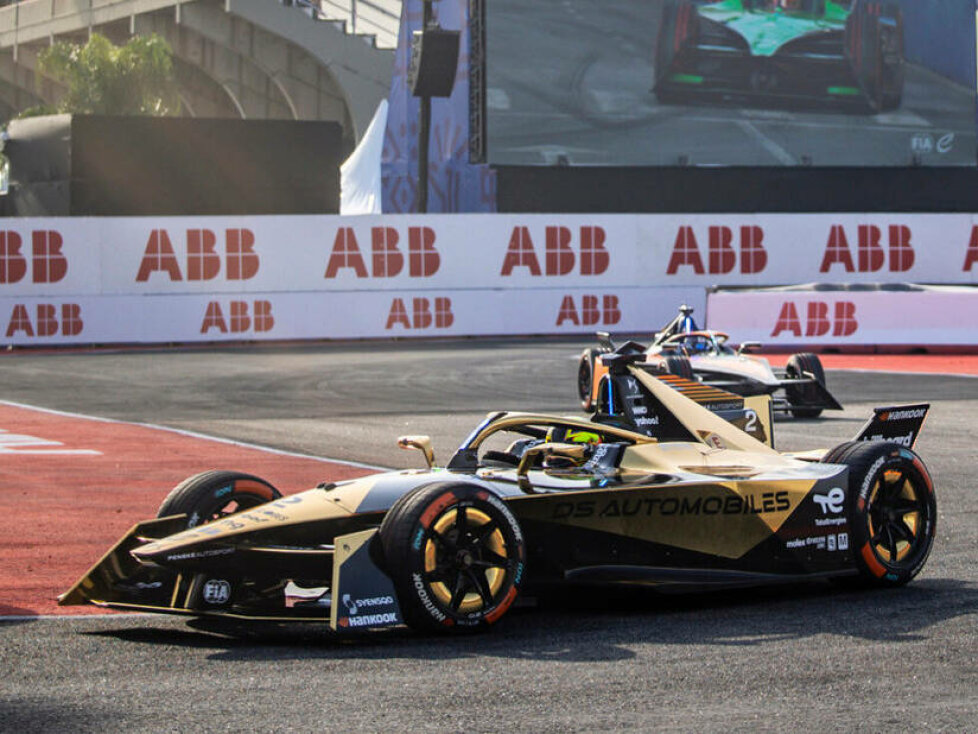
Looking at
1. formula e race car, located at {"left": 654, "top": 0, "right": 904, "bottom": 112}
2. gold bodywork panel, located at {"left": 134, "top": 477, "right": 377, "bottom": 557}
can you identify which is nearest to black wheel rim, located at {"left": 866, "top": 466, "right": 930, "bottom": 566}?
gold bodywork panel, located at {"left": 134, "top": 477, "right": 377, "bottom": 557}

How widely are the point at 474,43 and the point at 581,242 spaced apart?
539 cm

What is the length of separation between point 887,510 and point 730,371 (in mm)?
10705

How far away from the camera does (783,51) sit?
34.7 metres

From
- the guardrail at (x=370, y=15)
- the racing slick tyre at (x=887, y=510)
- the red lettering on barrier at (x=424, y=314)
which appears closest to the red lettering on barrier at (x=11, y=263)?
the red lettering on barrier at (x=424, y=314)

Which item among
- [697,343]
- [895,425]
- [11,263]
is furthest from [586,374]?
[11,263]

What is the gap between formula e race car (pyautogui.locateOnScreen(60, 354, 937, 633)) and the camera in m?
7.32

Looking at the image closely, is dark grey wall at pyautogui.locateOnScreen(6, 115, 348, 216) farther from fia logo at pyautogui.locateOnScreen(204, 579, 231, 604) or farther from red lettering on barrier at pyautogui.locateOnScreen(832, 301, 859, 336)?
fia logo at pyautogui.locateOnScreen(204, 579, 231, 604)

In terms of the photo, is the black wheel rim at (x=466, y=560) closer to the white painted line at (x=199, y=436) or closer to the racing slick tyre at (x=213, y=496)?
the racing slick tyre at (x=213, y=496)

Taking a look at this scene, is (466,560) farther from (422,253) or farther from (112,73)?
(112,73)

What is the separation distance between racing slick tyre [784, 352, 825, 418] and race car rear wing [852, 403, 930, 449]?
9.18 m

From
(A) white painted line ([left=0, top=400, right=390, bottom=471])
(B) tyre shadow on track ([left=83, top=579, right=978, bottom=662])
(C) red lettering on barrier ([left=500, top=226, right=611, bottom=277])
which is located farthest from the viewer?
(C) red lettering on barrier ([left=500, top=226, right=611, bottom=277])

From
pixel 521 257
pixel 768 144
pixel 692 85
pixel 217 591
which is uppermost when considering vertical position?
pixel 692 85

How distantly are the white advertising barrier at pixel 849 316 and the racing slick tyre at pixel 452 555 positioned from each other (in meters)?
22.7

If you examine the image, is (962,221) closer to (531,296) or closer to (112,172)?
(531,296)
